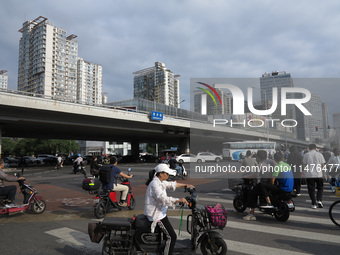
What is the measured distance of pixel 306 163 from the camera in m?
7.56

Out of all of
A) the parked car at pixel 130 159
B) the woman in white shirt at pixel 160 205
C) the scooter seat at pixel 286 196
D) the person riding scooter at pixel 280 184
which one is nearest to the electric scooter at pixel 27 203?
the woman in white shirt at pixel 160 205

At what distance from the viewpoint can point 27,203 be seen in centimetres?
682

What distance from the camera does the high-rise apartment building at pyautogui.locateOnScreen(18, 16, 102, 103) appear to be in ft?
360

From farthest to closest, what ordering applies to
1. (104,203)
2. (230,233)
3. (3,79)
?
(3,79)
(104,203)
(230,233)

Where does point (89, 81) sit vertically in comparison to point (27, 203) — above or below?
above

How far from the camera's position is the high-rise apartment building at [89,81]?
430 feet

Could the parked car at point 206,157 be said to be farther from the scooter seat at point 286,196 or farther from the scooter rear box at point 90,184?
the scooter seat at point 286,196

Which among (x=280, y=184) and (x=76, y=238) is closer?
(x=76, y=238)

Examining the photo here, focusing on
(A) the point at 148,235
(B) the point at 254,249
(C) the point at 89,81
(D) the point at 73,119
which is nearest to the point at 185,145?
(D) the point at 73,119

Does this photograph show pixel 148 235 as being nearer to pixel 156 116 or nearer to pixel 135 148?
pixel 156 116

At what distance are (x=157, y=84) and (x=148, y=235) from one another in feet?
401

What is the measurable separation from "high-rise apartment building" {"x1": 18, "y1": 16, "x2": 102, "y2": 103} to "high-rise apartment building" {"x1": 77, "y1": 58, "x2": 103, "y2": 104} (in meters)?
6.03

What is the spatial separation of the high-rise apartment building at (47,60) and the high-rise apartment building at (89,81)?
603 cm

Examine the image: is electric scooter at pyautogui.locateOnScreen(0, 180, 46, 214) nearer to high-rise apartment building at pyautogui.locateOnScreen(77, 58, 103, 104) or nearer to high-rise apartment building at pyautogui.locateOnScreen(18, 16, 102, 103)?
high-rise apartment building at pyautogui.locateOnScreen(18, 16, 102, 103)
